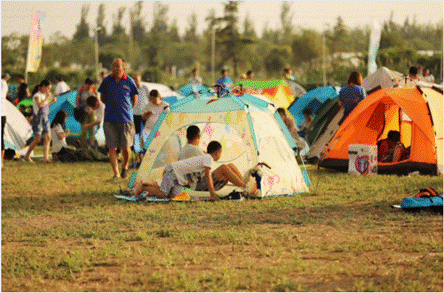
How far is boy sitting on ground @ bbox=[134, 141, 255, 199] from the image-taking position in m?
9.84

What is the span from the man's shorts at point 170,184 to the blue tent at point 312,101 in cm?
817

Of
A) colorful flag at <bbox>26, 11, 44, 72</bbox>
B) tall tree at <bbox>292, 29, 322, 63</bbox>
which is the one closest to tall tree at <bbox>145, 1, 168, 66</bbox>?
tall tree at <bbox>292, 29, 322, 63</bbox>

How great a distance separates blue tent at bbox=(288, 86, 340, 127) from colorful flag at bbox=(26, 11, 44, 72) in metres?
8.95

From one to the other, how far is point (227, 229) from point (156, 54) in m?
87.6

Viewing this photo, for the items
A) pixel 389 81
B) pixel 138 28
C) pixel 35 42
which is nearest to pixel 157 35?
pixel 138 28

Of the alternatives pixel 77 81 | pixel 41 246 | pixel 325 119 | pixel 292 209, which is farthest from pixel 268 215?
pixel 77 81

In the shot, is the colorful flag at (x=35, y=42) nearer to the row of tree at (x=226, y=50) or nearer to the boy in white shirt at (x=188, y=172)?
the boy in white shirt at (x=188, y=172)

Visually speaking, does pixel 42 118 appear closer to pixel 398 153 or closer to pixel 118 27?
pixel 398 153

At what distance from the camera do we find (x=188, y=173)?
32.6 ft

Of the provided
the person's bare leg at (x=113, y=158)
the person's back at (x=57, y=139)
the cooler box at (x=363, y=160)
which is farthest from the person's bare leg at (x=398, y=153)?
the person's back at (x=57, y=139)

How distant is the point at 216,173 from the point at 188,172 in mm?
414

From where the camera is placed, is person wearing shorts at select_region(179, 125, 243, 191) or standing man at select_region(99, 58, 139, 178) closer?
person wearing shorts at select_region(179, 125, 243, 191)

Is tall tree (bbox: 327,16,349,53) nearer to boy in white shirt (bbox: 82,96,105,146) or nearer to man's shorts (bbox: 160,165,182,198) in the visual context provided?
boy in white shirt (bbox: 82,96,105,146)

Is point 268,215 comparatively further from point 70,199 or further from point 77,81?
point 77,81
